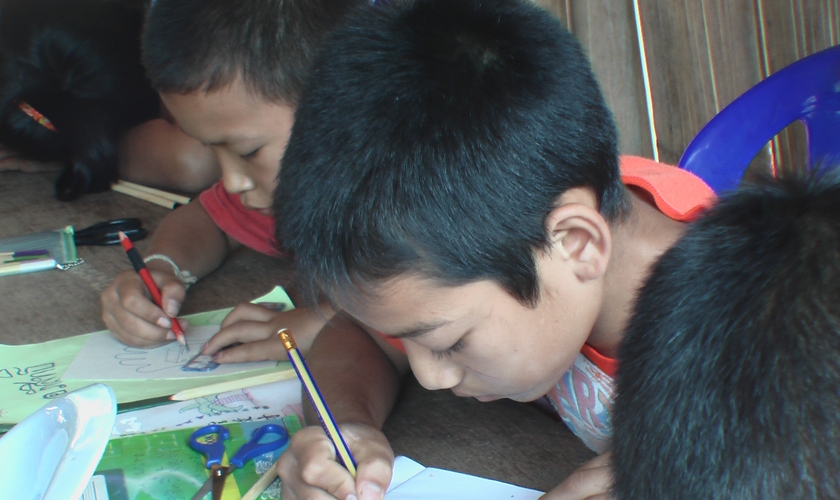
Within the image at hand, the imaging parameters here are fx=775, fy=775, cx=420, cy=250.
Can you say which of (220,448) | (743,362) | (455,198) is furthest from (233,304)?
(743,362)

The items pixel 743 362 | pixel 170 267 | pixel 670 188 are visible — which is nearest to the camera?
pixel 743 362

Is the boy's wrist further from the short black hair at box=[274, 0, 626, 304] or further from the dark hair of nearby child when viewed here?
the short black hair at box=[274, 0, 626, 304]

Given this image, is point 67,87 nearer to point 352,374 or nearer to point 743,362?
point 352,374

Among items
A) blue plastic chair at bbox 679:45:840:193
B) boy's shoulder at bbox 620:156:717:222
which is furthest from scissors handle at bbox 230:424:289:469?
blue plastic chair at bbox 679:45:840:193

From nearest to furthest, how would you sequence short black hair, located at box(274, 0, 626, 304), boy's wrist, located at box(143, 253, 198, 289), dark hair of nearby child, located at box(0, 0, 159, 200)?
1. short black hair, located at box(274, 0, 626, 304)
2. boy's wrist, located at box(143, 253, 198, 289)
3. dark hair of nearby child, located at box(0, 0, 159, 200)

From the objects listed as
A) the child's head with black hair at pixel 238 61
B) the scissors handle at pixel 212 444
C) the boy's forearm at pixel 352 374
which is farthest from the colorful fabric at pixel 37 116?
the scissors handle at pixel 212 444

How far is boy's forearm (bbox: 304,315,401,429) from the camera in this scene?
0.86m

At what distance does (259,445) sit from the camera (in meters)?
0.79

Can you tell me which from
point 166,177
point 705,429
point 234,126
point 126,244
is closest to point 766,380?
point 705,429

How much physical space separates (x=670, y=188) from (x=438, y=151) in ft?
1.20

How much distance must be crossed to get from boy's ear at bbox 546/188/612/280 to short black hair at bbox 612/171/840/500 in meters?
0.22

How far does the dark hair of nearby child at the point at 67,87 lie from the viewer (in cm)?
167

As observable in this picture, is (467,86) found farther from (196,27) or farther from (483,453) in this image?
(196,27)

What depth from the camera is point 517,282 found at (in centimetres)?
66
